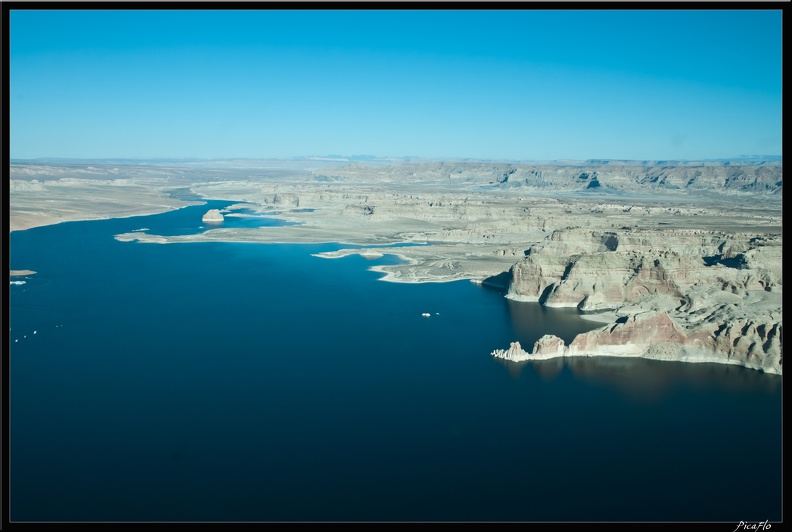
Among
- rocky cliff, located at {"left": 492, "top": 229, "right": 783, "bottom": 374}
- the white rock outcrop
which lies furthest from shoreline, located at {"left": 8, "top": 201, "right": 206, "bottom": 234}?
rocky cliff, located at {"left": 492, "top": 229, "right": 783, "bottom": 374}

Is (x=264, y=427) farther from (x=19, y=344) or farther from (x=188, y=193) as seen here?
(x=188, y=193)

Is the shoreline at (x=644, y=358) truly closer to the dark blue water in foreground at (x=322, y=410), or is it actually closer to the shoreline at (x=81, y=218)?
the dark blue water in foreground at (x=322, y=410)

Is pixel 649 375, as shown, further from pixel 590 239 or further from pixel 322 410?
pixel 590 239

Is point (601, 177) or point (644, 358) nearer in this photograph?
point (644, 358)

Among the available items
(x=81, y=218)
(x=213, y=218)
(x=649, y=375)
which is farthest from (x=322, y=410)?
(x=81, y=218)

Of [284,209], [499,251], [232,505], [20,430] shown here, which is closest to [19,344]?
[20,430]

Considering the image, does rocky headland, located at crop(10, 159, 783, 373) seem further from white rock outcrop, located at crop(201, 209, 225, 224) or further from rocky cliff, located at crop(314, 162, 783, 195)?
white rock outcrop, located at crop(201, 209, 225, 224)

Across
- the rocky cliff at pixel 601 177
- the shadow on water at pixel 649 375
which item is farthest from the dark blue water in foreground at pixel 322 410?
the rocky cliff at pixel 601 177

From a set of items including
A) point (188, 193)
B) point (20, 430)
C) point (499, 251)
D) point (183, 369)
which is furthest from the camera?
point (188, 193)
